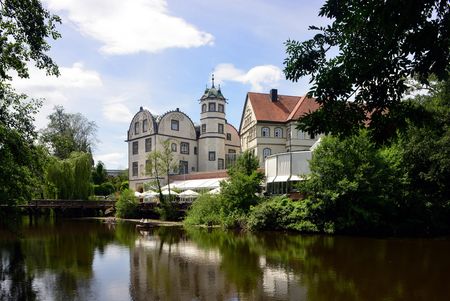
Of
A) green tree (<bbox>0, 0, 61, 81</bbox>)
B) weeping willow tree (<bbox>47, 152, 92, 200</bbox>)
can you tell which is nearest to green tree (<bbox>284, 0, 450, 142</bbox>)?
green tree (<bbox>0, 0, 61, 81</bbox>)

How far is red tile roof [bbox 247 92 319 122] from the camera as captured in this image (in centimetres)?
5538

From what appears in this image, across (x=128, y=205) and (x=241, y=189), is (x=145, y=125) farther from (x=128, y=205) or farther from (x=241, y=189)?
(x=241, y=189)

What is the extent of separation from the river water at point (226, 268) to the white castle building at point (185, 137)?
32456mm

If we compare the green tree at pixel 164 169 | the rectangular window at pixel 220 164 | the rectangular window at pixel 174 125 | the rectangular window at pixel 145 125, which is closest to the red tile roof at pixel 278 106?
the rectangular window at pixel 220 164

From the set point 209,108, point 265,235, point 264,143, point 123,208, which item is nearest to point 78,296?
point 265,235

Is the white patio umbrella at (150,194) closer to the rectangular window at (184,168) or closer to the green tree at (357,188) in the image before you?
the rectangular window at (184,168)

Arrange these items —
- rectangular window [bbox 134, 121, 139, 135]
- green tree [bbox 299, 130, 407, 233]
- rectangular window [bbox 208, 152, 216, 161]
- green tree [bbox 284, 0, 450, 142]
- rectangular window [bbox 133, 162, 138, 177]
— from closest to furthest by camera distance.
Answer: green tree [bbox 284, 0, 450, 142] < green tree [bbox 299, 130, 407, 233] < rectangular window [bbox 208, 152, 216, 161] < rectangular window [bbox 133, 162, 138, 177] < rectangular window [bbox 134, 121, 139, 135]

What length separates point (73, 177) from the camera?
171ft

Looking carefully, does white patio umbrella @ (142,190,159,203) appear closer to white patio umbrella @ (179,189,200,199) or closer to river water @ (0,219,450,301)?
white patio umbrella @ (179,189,200,199)

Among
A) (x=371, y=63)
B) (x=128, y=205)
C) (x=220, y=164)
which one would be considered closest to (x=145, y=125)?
(x=220, y=164)

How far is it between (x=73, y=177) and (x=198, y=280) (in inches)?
1539

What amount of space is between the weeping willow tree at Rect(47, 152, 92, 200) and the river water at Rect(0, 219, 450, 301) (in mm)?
20264

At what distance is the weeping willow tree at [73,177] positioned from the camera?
5050 centimetres

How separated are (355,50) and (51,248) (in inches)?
952
